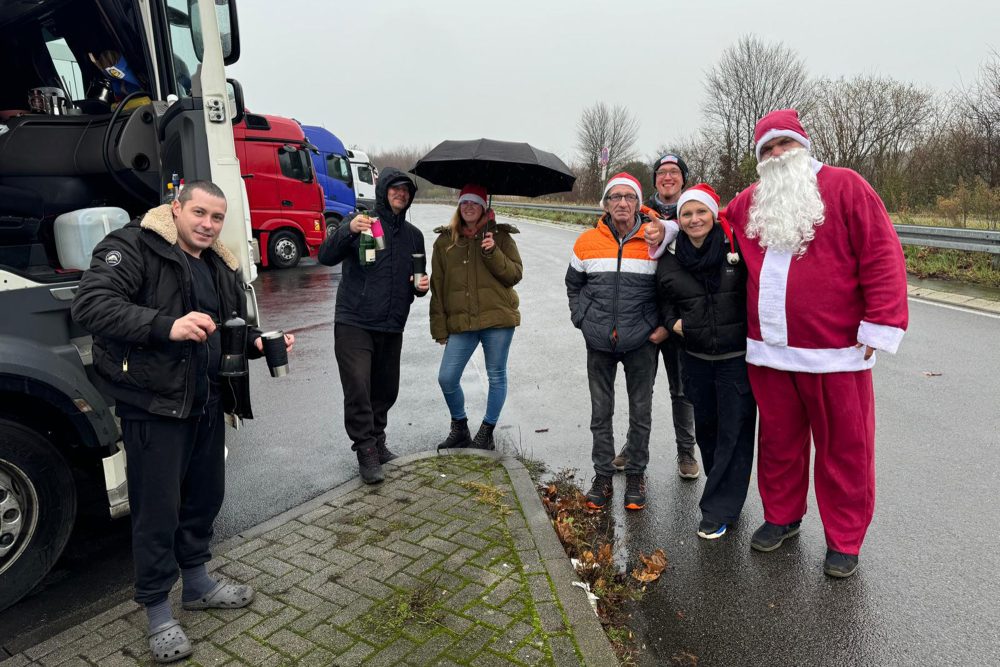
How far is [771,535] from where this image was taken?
3762 mm

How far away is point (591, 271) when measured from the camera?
4.21m

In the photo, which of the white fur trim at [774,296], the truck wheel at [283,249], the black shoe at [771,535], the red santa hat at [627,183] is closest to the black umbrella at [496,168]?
the red santa hat at [627,183]

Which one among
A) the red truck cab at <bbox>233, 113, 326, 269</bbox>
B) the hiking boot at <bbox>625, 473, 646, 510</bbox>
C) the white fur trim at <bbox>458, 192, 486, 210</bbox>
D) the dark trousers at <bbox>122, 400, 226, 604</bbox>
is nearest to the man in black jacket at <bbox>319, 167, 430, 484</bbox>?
the white fur trim at <bbox>458, 192, 486, 210</bbox>

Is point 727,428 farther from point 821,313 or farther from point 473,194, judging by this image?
point 473,194

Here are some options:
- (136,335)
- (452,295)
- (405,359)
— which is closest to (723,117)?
(405,359)

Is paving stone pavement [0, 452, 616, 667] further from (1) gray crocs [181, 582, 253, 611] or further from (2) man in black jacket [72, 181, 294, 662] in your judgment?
(2) man in black jacket [72, 181, 294, 662]

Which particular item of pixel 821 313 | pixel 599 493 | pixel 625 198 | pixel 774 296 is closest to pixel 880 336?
pixel 821 313

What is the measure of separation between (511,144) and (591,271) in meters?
1.08

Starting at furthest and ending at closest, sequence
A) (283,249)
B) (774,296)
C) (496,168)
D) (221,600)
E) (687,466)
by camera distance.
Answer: (283,249) → (496,168) → (687,466) → (774,296) → (221,600)

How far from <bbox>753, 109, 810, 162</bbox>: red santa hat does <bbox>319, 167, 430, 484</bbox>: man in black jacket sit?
2.22 metres

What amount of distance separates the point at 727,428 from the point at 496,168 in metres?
2.35

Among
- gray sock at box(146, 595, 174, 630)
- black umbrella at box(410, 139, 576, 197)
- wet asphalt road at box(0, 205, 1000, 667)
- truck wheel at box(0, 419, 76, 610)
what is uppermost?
black umbrella at box(410, 139, 576, 197)

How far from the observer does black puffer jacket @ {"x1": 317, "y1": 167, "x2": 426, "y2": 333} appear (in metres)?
4.45

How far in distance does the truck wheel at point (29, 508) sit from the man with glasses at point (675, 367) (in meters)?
3.35
